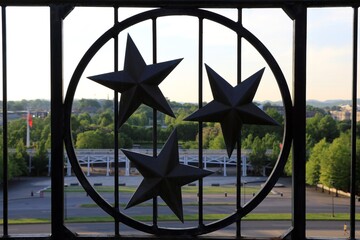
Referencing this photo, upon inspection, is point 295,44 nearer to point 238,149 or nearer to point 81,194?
point 238,149

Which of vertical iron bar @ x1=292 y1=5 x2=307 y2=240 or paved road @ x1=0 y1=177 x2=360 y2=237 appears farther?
paved road @ x1=0 y1=177 x2=360 y2=237

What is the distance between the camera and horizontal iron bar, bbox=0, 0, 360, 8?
10.3ft

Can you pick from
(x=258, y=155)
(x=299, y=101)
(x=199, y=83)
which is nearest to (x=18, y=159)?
(x=258, y=155)

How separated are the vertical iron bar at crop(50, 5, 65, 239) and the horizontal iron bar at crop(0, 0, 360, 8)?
0.49 ft

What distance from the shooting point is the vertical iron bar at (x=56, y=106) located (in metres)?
3.17

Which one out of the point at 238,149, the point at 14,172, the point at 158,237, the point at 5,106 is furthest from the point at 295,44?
the point at 14,172

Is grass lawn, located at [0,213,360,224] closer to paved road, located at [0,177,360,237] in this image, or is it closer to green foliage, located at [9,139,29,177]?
paved road, located at [0,177,360,237]

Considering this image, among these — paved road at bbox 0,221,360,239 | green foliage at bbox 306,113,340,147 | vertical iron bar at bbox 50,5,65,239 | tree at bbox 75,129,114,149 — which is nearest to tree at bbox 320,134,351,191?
paved road at bbox 0,221,360,239

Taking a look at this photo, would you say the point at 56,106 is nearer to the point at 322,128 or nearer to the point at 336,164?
the point at 336,164

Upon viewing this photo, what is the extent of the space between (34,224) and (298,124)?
14.3 meters

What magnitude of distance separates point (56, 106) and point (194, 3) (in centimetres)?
120

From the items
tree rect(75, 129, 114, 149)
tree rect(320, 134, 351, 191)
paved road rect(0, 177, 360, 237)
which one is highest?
tree rect(75, 129, 114, 149)

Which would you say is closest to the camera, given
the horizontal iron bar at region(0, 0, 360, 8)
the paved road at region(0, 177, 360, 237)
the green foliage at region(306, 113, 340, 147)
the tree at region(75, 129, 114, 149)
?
the horizontal iron bar at region(0, 0, 360, 8)

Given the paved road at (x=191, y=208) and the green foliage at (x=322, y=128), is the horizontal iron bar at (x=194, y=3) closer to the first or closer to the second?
the paved road at (x=191, y=208)
